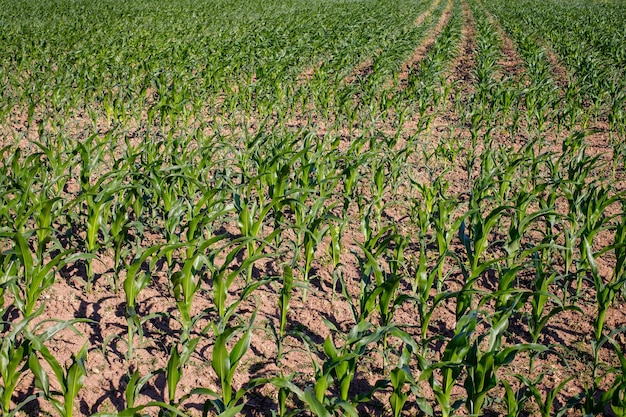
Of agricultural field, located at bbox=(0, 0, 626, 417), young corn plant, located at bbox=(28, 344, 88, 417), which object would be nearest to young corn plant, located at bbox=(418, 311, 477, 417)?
agricultural field, located at bbox=(0, 0, 626, 417)

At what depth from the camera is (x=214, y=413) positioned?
2.87 metres

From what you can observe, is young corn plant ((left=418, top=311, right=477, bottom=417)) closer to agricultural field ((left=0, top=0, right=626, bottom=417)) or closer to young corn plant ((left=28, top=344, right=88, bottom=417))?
agricultural field ((left=0, top=0, right=626, bottom=417))

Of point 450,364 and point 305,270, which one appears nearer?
point 450,364

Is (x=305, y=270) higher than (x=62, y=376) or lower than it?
lower

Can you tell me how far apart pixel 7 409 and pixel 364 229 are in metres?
2.31

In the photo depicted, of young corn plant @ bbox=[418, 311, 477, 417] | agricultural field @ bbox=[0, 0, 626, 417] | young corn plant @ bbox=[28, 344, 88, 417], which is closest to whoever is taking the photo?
young corn plant @ bbox=[28, 344, 88, 417]

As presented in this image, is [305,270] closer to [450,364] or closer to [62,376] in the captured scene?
[450,364]

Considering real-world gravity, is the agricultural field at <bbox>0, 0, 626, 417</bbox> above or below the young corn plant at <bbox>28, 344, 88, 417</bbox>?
below

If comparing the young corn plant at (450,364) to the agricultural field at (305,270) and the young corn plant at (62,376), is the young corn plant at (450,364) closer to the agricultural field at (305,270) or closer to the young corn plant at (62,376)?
the agricultural field at (305,270)

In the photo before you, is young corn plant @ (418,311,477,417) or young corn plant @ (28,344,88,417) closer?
young corn plant @ (28,344,88,417)

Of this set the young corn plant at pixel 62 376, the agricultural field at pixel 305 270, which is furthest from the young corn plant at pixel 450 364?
the young corn plant at pixel 62 376

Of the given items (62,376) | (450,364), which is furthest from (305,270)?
(62,376)

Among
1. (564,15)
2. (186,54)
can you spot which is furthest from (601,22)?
(186,54)

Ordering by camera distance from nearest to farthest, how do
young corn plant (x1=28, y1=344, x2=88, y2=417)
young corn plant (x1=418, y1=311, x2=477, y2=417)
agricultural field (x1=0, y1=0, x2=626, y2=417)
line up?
1. young corn plant (x1=28, y1=344, x2=88, y2=417)
2. young corn plant (x1=418, y1=311, x2=477, y2=417)
3. agricultural field (x1=0, y1=0, x2=626, y2=417)
